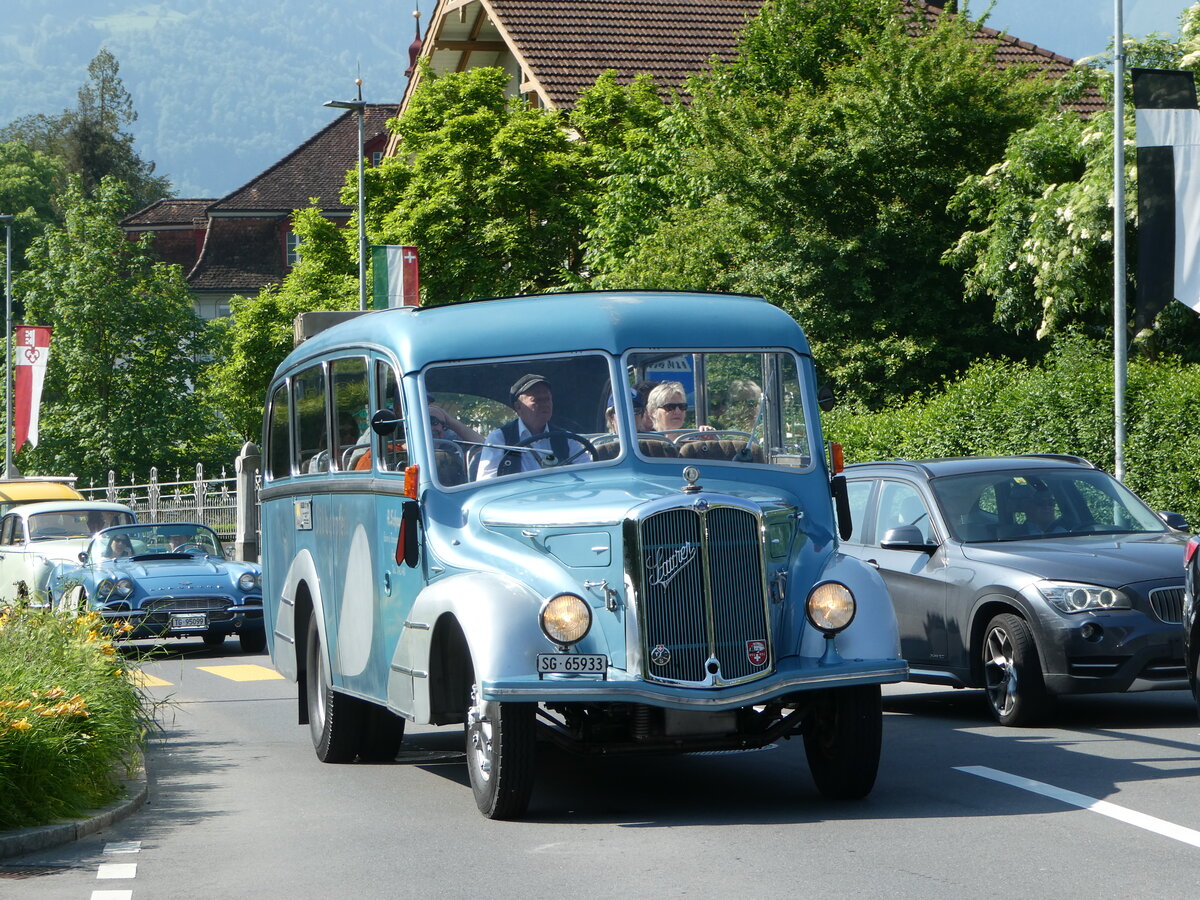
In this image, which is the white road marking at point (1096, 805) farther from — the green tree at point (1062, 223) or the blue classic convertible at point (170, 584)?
the green tree at point (1062, 223)

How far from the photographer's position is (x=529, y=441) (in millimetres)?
9273

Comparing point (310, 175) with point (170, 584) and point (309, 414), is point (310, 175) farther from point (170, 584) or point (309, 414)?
point (309, 414)

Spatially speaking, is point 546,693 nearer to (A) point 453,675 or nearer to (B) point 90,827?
(A) point 453,675

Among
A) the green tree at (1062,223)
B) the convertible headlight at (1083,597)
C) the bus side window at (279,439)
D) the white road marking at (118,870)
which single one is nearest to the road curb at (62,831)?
the white road marking at (118,870)

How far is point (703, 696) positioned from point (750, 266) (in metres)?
21.2

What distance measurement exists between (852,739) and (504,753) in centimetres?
165

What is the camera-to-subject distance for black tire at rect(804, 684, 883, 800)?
8.63 m

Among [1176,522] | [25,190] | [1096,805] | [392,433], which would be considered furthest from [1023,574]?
[25,190]

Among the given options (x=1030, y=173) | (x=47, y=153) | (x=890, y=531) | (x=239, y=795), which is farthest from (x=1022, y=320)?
(x=47, y=153)

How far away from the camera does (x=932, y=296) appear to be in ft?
92.1

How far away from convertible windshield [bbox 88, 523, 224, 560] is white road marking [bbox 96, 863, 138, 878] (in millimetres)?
13660

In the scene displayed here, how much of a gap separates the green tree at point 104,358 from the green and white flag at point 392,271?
28584mm

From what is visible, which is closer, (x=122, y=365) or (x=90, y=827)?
(x=90, y=827)

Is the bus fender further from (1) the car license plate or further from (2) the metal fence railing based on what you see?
(2) the metal fence railing
